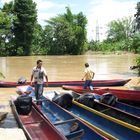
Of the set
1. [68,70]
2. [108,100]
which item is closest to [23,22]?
[68,70]

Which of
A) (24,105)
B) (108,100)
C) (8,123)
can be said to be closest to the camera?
(8,123)

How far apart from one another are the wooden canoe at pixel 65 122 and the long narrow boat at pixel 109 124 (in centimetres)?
44

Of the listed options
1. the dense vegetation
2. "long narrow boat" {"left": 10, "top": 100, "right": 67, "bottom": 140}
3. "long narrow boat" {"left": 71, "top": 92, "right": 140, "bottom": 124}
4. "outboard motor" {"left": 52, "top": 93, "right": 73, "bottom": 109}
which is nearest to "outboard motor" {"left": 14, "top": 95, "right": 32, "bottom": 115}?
"long narrow boat" {"left": 10, "top": 100, "right": 67, "bottom": 140}

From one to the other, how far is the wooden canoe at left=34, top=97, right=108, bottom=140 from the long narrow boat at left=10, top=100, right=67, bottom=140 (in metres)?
0.22

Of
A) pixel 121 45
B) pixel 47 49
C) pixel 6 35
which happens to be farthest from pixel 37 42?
pixel 121 45

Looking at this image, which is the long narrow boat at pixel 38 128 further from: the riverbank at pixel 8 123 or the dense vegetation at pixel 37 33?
the dense vegetation at pixel 37 33

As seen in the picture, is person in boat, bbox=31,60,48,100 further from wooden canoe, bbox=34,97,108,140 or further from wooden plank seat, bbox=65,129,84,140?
wooden plank seat, bbox=65,129,84,140

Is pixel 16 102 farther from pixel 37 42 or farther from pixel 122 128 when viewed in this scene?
pixel 37 42

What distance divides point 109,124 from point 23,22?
177 ft

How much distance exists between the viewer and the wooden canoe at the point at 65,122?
785 centimetres

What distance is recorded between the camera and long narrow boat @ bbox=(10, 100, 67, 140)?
8.30 metres

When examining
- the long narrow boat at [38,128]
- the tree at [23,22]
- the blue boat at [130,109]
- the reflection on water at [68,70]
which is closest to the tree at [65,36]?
the tree at [23,22]

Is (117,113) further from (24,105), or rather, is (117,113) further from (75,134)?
(75,134)

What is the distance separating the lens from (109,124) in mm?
9477
